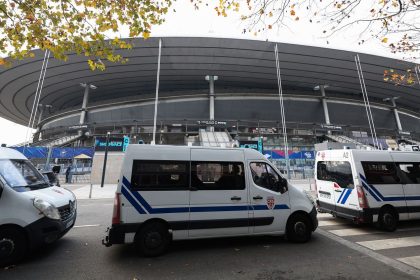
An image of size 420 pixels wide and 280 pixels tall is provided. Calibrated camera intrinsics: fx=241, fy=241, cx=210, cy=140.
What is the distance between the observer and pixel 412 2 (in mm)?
5988

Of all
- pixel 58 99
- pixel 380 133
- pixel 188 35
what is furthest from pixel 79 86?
pixel 380 133

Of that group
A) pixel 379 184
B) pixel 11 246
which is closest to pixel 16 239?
pixel 11 246

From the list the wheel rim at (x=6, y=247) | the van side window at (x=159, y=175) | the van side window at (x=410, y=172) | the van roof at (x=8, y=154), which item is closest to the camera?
the wheel rim at (x=6, y=247)

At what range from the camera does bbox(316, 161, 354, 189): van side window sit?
22.7 feet

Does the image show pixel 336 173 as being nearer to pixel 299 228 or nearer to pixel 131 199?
pixel 299 228

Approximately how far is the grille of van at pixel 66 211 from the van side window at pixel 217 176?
267 cm

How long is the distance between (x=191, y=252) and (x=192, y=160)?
1905 mm

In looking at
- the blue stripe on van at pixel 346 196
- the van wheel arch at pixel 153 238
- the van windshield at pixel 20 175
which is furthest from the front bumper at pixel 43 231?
the blue stripe on van at pixel 346 196

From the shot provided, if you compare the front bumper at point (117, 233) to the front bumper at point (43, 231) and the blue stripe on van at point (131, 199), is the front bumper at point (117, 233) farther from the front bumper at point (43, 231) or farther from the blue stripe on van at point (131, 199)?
the front bumper at point (43, 231)

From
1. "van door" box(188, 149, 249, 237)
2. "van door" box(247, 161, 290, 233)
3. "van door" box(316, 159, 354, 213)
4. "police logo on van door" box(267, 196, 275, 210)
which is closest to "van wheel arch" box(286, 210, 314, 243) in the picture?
"van door" box(247, 161, 290, 233)

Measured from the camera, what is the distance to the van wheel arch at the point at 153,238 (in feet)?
15.6

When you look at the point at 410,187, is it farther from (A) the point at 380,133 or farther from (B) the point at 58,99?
(B) the point at 58,99

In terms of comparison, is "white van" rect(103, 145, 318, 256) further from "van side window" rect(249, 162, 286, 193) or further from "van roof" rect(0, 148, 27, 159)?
"van roof" rect(0, 148, 27, 159)

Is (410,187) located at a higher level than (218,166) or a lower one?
lower
